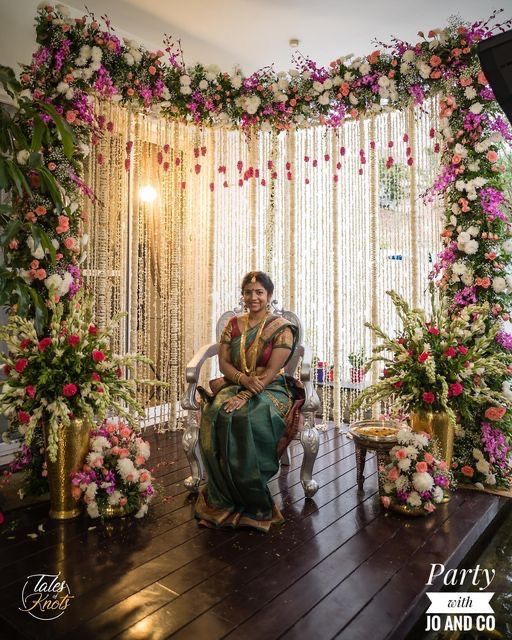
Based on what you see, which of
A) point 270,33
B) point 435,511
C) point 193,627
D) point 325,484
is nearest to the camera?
point 193,627

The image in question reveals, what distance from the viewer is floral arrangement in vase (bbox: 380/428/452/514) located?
3.10m

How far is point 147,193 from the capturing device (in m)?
5.08

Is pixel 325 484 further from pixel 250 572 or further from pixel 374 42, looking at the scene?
pixel 374 42

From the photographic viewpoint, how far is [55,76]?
3729 mm

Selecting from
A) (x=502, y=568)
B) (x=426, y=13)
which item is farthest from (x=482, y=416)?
(x=426, y=13)

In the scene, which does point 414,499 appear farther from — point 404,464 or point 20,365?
point 20,365

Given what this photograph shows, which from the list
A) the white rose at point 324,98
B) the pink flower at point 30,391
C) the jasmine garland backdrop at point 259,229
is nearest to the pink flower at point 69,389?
the pink flower at point 30,391

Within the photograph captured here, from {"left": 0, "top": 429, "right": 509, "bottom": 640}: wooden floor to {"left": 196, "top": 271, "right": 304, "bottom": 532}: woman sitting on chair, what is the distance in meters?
0.17

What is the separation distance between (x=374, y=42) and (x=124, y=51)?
2.31 meters

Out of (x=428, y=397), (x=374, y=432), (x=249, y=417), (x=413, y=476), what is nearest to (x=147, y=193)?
(x=249, y=417)

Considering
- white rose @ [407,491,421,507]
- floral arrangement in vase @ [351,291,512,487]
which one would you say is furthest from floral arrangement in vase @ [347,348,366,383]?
white rose @ [407,491,421,507]

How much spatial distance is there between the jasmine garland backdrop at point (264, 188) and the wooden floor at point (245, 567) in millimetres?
699

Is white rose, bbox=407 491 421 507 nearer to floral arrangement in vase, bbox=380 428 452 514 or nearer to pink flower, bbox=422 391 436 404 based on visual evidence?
floral arrangement in vase, bbox=380 428 452 514

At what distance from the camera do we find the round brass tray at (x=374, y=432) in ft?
10.9
